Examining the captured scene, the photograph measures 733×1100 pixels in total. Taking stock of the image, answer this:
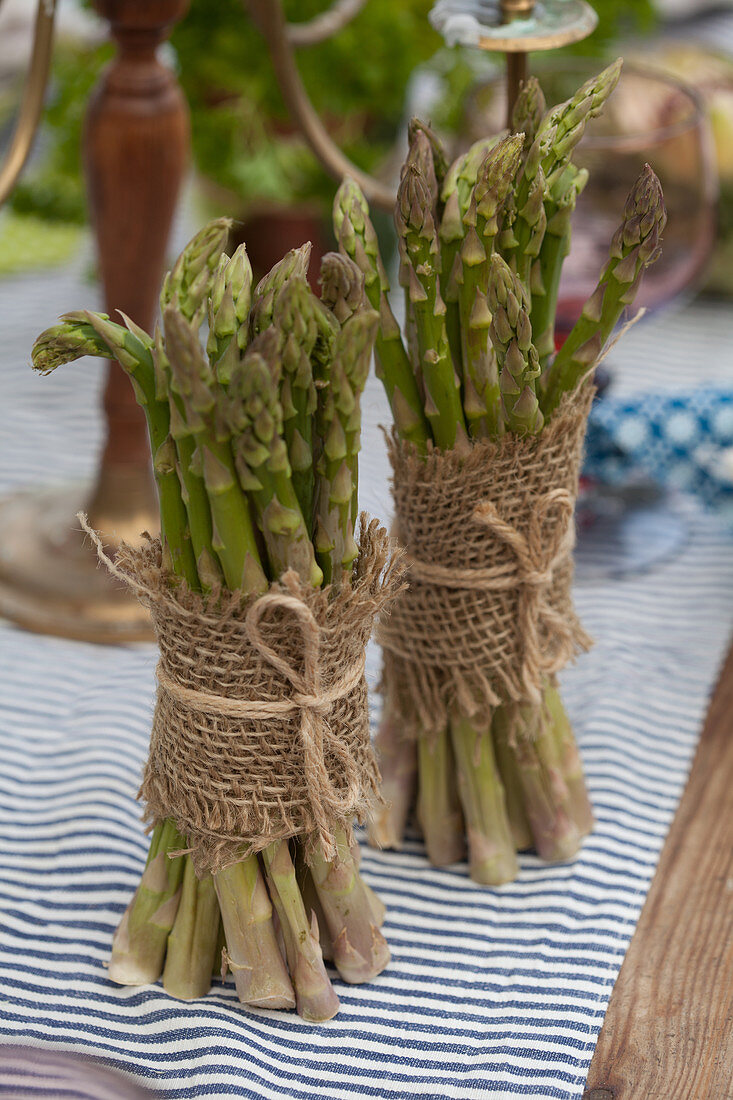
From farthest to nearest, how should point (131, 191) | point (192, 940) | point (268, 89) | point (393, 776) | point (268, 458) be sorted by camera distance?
point (268, 89), point (131, 191), point (393, 776), point (192, 940), point (268, 458)

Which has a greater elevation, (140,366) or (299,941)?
(140,366)

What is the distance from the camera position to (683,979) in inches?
25.2

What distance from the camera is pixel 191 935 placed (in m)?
0.63

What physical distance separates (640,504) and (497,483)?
47 centimetres

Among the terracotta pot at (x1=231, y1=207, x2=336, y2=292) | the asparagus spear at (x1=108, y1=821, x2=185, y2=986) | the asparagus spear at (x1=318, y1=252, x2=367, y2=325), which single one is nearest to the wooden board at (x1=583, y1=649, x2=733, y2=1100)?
the asparagus spear at (x1=108, y1=821, x2=185, y2=986)

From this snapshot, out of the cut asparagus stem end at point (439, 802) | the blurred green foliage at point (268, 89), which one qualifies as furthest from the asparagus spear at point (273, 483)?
the blurred green foliage at point (268, 89)

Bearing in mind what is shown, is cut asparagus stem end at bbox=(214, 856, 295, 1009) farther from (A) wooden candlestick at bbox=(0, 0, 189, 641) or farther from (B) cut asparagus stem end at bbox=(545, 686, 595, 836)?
(A) wooden candlestick at bbox=(0, 0, 189, 641)

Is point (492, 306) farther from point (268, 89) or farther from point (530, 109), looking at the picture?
point (268, 89)

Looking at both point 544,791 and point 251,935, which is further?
point 544,791

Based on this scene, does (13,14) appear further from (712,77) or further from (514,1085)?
(514,1085)

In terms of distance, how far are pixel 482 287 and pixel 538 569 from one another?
→ 15 cm

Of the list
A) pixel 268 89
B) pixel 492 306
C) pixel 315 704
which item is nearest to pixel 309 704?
pixel 315 704

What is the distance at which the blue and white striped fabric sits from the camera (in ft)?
1.95

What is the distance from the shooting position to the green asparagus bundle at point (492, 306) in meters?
0.61
